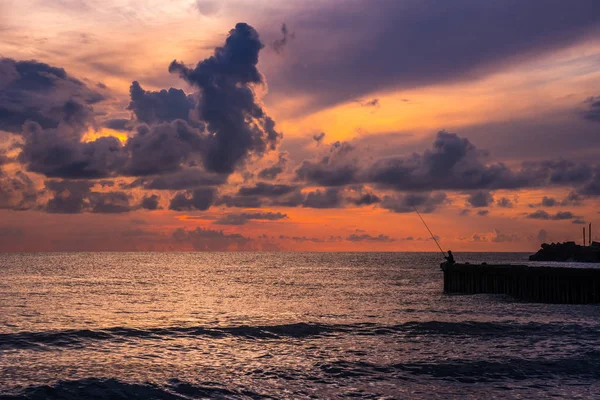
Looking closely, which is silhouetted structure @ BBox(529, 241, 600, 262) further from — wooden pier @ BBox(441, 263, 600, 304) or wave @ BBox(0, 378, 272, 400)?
wave @ BBox(0, 378, 272, 400)

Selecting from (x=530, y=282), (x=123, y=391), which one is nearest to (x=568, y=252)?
(x=530, y=282)

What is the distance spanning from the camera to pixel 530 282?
4625 cm

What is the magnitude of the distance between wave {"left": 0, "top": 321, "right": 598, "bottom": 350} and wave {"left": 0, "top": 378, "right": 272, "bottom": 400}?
8.23m

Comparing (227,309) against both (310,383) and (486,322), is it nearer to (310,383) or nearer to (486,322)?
(486,322)

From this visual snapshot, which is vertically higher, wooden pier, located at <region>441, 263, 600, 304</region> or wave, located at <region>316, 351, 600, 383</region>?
wooden pier, located at <region>441, 263, 600, 304</region>

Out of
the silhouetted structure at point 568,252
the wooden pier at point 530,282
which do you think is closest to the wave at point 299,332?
the wooden pier at point 530,282

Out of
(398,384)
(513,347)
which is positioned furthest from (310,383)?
(513,347)

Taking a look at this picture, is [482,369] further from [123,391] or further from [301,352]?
[123,391]

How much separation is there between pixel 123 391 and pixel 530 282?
1510 inches

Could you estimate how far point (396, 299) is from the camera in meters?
51.0

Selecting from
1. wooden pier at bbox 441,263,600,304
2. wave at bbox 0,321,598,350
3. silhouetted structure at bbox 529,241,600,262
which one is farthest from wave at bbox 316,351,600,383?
silhouetted structure at bbox 529,241,600,262

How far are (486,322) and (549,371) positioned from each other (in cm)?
1258

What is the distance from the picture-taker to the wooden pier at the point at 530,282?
42562 mm

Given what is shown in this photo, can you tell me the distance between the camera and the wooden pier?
4256 cm
